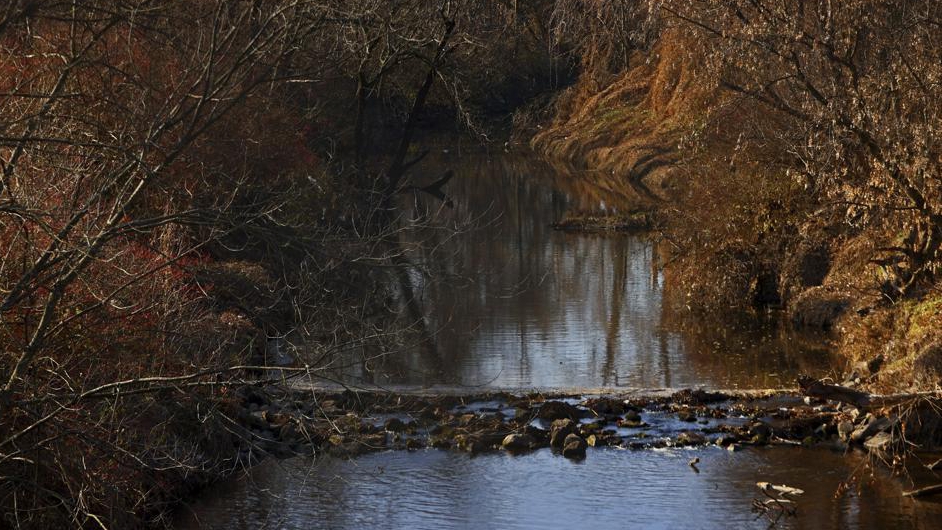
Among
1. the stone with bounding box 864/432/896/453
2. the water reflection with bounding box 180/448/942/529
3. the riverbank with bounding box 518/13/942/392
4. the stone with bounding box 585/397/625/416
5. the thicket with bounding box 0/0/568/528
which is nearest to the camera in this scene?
the thicket with bounding box 0/0/568/528

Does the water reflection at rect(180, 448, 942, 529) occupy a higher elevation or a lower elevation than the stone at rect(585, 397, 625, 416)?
lower

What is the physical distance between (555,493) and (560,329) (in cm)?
779

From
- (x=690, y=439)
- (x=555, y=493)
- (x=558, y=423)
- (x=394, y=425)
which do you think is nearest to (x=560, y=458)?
(x=558, y=423)

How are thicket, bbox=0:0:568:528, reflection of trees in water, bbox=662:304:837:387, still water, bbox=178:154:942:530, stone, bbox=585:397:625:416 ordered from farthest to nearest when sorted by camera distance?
reflection of trees in water, bbox=662:304:837:387 < stone, bbox=585:397:625:416 < still water, bbox=178:154:942:530 < thicket, bbox=0:0:568:528

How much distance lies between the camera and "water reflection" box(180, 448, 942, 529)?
450 inches

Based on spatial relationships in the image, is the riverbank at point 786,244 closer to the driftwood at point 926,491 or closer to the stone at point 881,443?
the stone at point 881,443

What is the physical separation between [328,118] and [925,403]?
18.0 meters

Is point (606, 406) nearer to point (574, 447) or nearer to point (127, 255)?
point (574, 447)

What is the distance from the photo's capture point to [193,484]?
12.1 meters

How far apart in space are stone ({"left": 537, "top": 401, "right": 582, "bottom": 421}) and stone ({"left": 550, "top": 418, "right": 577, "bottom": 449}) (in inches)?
13.9

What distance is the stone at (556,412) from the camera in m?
14.5

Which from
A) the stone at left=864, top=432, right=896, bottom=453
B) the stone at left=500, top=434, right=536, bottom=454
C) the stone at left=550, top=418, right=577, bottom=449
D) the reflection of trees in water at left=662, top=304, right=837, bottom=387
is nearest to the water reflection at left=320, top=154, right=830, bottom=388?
the reflection of trees in water at left=662, top=304, right=837, bottom=387

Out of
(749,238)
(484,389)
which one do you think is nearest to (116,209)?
(484,389)

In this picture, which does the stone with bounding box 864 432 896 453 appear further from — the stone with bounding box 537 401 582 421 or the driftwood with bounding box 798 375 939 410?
the stone with bounding box 537 401 582 421
